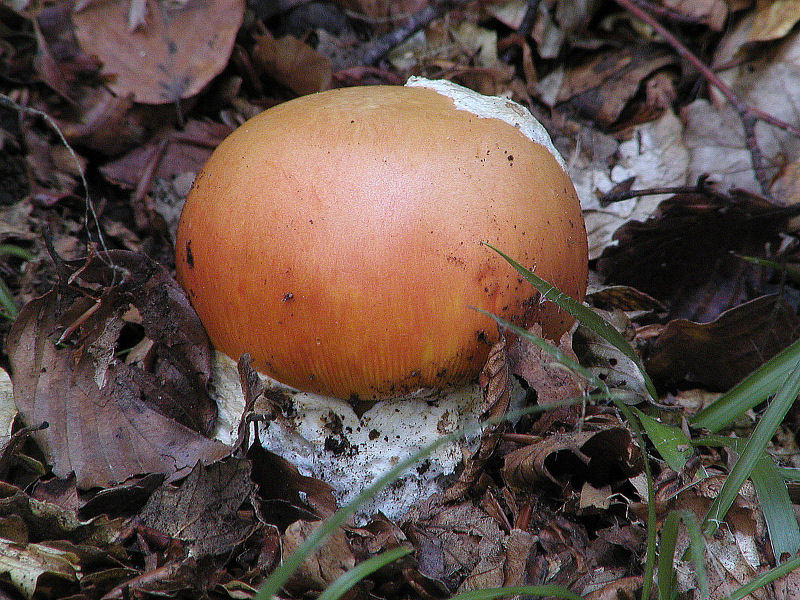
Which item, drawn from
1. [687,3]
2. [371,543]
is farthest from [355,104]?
[687,3]

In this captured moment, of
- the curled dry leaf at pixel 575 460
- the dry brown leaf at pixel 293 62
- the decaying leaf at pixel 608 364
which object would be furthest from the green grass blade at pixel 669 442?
the dry brown leaf at pixel 293 62

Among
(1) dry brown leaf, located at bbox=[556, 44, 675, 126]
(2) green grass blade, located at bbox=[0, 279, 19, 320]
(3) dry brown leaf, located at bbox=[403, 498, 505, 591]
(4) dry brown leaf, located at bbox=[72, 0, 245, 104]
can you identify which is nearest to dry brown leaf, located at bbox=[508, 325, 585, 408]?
(3) dry brown leaf, located at bbox=[403, 498, 505, 591]

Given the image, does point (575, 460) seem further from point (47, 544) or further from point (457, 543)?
point (47, 544)

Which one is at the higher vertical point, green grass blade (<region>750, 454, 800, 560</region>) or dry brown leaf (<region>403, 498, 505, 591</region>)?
green grass blade (<region>750, 454, 800, 560</region>)

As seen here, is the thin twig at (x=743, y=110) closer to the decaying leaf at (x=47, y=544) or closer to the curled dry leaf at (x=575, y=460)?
the curled dry leaf at (x=575, y=460)

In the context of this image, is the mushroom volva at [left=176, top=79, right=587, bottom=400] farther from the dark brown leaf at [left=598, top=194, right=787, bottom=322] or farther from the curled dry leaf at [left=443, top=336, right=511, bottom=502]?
the dark brown leaf at [left=598, top=194, right=787, bottom=322]

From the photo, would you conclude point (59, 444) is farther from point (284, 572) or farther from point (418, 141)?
point (418, 141)

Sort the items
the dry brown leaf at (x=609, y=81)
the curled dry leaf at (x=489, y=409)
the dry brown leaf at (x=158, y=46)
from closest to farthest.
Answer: the curled dry leaf at (x=489, y=409)
the dry brown leaf at (x=158, y=46)
the dry brown leaf at (x=609, y=81)
